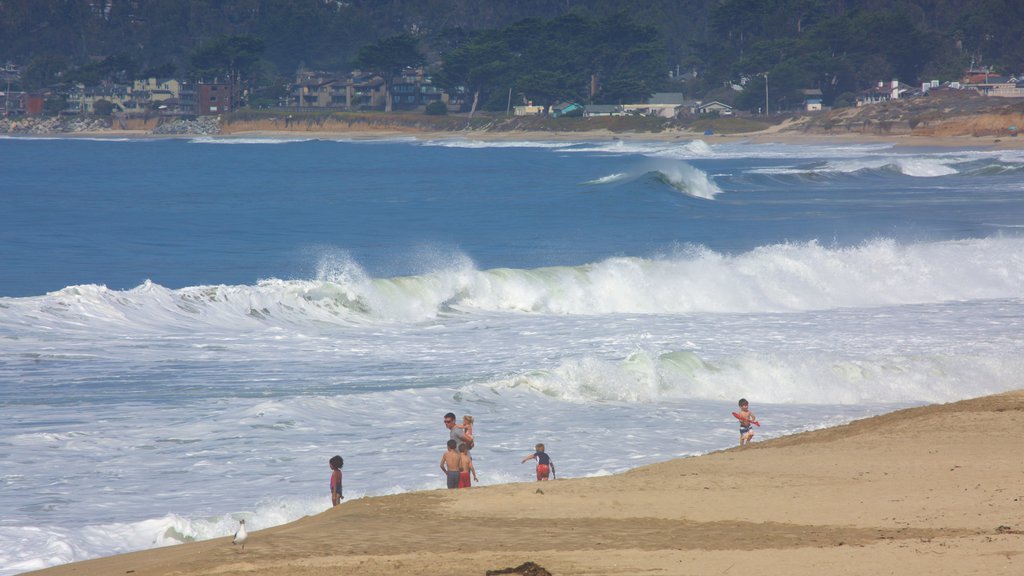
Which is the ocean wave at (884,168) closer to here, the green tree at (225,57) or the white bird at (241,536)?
the white bird at (241,536)

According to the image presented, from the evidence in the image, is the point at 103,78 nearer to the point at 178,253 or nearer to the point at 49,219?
the point at 49,219

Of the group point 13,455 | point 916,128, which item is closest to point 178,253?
point 13,455

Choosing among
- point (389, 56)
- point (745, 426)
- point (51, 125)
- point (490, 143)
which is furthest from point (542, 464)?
point (51, 125)

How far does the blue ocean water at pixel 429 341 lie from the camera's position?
43.5 ft

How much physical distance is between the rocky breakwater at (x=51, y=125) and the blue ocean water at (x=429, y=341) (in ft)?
450

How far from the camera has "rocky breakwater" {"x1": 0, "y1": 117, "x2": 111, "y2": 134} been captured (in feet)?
590

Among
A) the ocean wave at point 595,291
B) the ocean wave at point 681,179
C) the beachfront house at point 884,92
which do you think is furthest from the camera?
the beachfront house at point 884,92

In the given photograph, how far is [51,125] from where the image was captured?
184m

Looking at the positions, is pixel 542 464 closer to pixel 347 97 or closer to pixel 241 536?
pixel 241 536

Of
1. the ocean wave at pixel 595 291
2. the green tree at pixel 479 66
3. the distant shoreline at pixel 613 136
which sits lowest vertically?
the distant shoreline at pixel 613 136

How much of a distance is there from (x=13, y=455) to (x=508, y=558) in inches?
289

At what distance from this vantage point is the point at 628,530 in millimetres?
9742

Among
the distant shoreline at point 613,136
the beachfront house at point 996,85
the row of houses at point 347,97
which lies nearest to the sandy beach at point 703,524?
the distant shoreline at point 613,136

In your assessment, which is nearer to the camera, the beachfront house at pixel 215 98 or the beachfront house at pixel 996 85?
the beachfront house at pixel 996 85
